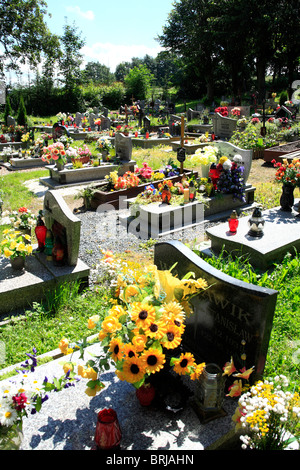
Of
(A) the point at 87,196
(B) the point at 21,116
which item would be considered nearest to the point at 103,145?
(A) the point at 87,196

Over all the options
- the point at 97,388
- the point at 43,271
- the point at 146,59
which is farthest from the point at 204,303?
the point at 146,59

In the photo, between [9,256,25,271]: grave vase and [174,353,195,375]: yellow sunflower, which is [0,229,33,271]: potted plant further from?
[174,353,195,375]: yellow sunflower

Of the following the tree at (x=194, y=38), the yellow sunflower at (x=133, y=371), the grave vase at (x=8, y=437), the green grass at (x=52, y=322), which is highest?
the tree at (x=194, y=38)

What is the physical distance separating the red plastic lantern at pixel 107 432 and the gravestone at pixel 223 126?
1230cm

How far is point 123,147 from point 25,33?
1279 inches

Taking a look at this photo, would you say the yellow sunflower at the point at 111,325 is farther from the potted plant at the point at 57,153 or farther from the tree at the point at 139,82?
the tree at the point at 139,82

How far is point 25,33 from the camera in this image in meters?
35.8

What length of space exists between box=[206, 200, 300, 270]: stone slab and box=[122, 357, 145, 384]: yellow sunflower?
2932 mm

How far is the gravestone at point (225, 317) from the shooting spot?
2.48 meters

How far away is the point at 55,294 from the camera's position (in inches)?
176

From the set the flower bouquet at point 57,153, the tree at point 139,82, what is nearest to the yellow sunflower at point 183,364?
the flower bouquet at point 57,153

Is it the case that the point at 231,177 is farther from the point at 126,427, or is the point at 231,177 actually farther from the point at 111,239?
the point at 126,427

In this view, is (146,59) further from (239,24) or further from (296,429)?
(296,429)
